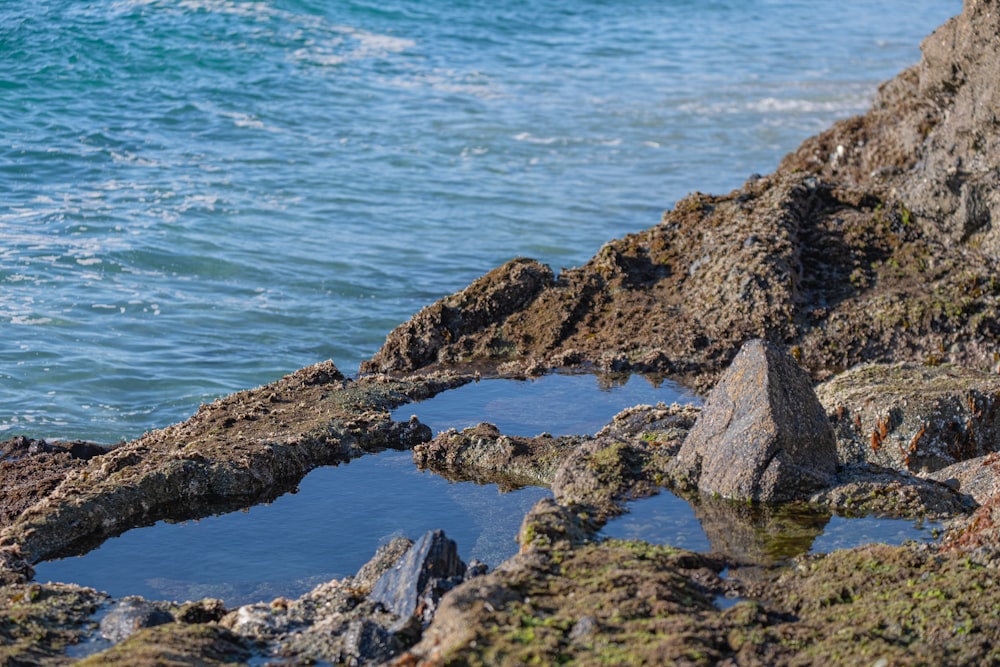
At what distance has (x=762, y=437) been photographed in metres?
6.90

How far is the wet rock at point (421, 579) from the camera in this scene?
18.2ft

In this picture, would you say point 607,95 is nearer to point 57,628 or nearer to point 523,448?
point 523,448

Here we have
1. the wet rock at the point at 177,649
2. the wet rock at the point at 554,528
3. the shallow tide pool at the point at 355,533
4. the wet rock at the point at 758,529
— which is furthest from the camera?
the shallow tide pool at the point at 355,533

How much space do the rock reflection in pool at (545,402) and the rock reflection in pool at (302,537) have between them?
104cm

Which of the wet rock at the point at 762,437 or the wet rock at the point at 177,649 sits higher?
the wet rock at the point at 762,437

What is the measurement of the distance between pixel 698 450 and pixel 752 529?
0.74m

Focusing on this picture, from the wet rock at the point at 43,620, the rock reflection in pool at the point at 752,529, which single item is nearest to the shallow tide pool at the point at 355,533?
the rock reflection in pool at the point at 752,529

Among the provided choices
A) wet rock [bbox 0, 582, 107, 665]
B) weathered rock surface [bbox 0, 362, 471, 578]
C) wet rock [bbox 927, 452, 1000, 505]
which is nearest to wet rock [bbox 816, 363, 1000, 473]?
wet rock [bbox 927, 452, 1000, 505]

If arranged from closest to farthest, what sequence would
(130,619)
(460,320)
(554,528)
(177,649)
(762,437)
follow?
(177,649) < (130,619) < (554,528) < (762,437) < (460,320)

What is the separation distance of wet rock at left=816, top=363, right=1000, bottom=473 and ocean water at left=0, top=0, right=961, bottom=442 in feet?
18.9

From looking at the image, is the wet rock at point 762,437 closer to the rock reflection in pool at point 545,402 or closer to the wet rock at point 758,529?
the wet rock at point 758,529

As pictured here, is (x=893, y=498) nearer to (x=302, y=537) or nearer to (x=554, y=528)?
(x=554, y=528)

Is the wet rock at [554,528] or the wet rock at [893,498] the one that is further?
the wet rock at [893,498]

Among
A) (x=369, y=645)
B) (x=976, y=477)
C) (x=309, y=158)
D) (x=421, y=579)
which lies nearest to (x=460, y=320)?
(x=976, y=477)
